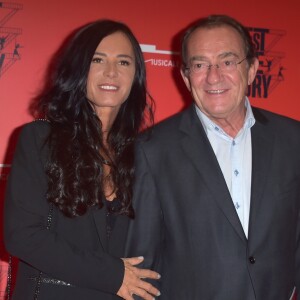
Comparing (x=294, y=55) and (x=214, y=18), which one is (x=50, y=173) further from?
(x=294, y=55)

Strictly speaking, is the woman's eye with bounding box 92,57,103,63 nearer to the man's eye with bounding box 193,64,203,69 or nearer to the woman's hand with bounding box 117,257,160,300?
the man's eye with bounding box 193,64,203,69

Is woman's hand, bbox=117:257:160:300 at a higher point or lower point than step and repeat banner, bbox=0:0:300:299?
lower

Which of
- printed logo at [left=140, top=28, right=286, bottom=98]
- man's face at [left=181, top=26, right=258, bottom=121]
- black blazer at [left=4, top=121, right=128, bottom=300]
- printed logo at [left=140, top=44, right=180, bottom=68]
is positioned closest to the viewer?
black blazer at [left=4, top=121, right=128, bottom=300]

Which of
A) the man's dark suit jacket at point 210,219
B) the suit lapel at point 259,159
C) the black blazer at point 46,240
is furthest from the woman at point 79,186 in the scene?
the suit lapel at point 259,159

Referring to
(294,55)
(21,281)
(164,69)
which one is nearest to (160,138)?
(21,281)

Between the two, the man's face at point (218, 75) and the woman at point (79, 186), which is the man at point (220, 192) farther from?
the woman at point (79, 186)

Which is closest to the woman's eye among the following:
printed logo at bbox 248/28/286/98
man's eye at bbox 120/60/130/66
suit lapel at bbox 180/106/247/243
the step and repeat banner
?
man's eye at bbox 120/60/130/66

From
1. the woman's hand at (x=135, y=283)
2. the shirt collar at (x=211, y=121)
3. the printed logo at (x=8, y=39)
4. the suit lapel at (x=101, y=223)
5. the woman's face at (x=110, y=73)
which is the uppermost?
the printed logo at (x=8, y=39)

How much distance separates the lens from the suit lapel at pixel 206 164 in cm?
207

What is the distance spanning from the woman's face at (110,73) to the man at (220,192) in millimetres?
274

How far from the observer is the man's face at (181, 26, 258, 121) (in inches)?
90.9

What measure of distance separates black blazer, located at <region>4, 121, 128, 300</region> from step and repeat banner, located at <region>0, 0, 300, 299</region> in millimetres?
987

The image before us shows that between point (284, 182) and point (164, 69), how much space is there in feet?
4.62

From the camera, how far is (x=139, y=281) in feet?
7.09
